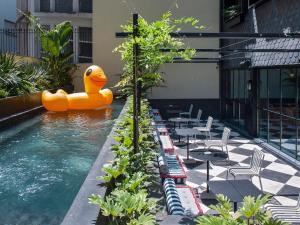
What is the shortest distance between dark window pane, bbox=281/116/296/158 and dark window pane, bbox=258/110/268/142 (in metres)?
1.58

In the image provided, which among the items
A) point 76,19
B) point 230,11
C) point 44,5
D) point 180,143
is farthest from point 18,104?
point 44,5

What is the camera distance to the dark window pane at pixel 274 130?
12.4 metres

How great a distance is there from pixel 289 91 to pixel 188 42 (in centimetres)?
1032

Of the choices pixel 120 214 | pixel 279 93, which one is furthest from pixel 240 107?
pixel 120 214

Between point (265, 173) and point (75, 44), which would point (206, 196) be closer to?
point (265, 173)

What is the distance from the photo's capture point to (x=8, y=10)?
97.7 ft

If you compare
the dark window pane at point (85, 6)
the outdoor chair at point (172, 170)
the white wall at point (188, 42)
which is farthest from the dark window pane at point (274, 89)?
the dark window pane at point (85, 6)

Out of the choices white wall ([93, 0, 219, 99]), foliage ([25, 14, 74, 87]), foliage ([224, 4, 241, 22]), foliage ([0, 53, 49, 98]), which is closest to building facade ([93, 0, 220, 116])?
white wall ([93, 0, 219, 99])

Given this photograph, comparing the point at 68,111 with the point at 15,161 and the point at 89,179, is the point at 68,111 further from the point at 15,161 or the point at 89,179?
the point at 89,179

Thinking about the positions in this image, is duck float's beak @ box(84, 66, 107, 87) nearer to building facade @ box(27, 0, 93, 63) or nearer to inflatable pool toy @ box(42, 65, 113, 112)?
inflatable pool toy @ box(42, 65, 113, 112)

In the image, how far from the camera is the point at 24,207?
5.41m

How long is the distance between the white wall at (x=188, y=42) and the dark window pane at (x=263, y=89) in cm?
688

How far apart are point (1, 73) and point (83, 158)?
723 cm

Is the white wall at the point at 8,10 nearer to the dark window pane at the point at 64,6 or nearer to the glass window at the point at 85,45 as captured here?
the dark window pane at the point at 64,6
